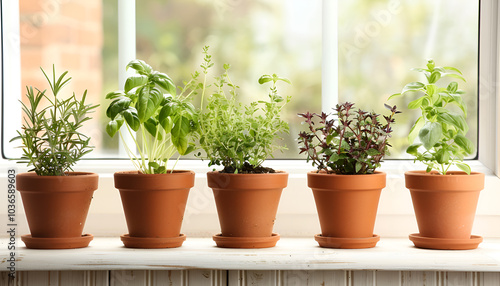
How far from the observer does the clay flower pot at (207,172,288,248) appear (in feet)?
4.72

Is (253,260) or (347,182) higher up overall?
(347,182)

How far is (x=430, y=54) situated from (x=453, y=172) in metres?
0.44

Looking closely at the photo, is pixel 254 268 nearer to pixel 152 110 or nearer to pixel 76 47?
pixel 152 110

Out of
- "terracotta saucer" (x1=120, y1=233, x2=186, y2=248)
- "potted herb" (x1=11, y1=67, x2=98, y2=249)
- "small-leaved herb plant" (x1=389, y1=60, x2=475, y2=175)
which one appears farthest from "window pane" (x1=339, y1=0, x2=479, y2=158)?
"potted herb" (x1=11, y1=67, x2=98, y2=249)

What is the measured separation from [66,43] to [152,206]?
71 cm

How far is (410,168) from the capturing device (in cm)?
173

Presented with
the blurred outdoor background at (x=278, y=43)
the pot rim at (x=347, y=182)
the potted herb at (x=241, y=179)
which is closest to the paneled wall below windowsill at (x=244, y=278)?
the potted herb at (x=241, y=179)

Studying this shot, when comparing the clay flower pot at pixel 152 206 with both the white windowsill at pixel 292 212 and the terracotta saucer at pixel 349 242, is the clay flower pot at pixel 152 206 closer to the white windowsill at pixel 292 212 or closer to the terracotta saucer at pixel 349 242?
the white windowsill at pixel 292 212

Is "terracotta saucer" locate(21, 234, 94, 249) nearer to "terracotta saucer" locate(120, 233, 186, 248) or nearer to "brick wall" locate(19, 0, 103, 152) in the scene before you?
"terracotta saucer" locate(120, 233, 186, 248)

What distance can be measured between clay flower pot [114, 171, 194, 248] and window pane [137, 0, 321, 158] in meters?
0.47

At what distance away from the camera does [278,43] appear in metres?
1.82

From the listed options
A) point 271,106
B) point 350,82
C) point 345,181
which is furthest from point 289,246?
point 350,82

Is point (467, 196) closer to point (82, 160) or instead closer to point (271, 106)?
point (271, 106)

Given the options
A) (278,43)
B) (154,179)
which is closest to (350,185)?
(154,179)
